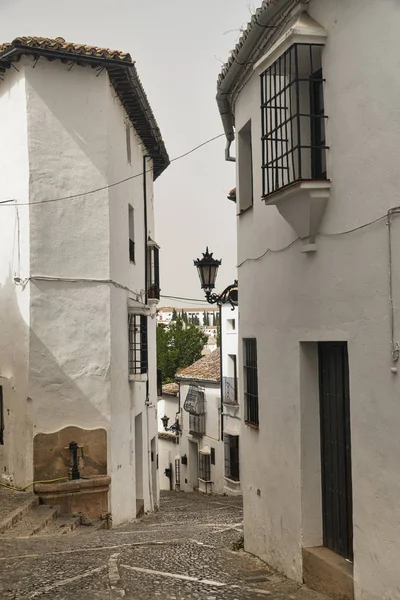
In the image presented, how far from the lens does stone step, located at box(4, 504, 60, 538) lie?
36.2 ft

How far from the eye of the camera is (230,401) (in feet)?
86.7

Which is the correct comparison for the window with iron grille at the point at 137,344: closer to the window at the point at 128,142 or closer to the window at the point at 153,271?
the window at the point at 153,271

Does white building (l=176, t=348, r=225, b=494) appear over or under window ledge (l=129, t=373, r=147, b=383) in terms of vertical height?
under

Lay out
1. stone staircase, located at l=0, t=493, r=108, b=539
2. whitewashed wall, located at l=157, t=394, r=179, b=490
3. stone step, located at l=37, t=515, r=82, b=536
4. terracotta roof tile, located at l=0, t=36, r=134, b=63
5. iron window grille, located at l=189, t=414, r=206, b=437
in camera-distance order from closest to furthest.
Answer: stone staircase, located at l=0, t=493, r=108, b=539 < stone step, located at l=37, t=515, r=82, b=536 < terracotta roof tile, located at l=0, t=36, r=134, b=63 < iron window grille, located at l=189, t=414, r=206, b=437 < whitewashed wall, located at l=157, t=394, r=179, b=490

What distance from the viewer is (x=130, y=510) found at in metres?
15.8

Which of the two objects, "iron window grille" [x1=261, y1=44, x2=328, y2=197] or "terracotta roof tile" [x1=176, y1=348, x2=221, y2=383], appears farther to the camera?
"terracotta roof tile" [x1=176, y1=348, x2=221, y2=383]

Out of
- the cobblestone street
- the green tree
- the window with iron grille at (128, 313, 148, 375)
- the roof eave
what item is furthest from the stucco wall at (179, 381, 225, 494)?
the green tree

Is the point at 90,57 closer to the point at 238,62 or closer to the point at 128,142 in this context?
the point at 128,142

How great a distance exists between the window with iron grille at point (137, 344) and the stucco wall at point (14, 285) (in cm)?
290

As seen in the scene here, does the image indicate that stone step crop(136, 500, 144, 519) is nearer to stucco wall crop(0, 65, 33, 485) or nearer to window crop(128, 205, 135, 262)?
stucco wall crop(0, 65, 33, 485)

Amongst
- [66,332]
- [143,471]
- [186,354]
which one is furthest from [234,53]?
[186,354]

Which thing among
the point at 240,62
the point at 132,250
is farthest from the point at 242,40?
the point at 132,250

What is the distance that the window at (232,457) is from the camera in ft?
86.0

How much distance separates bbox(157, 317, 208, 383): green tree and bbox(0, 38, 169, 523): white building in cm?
4608
